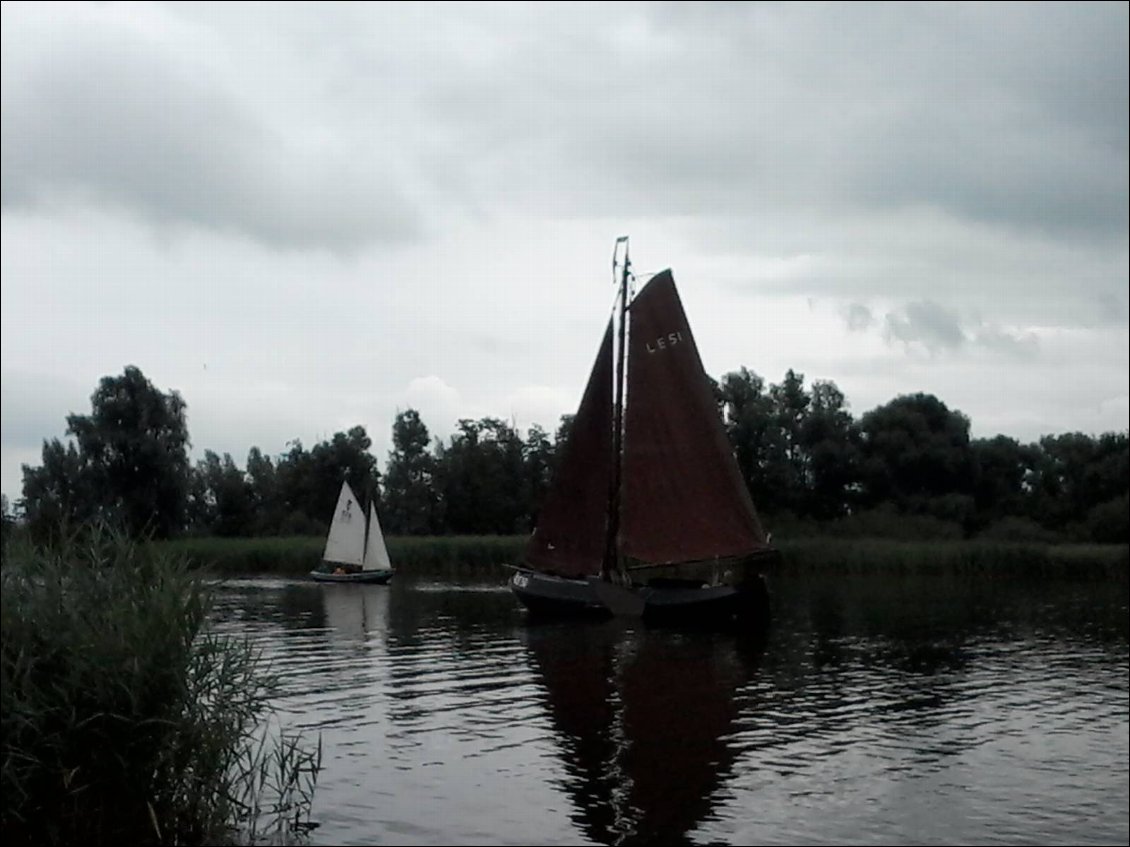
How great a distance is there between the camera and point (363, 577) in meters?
49.0

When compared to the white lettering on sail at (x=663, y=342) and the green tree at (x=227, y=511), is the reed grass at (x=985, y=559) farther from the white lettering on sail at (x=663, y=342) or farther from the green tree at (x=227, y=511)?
the green tree at (x=227, y=511)

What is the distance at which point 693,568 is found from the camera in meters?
36.3

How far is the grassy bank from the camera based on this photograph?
1903 inches

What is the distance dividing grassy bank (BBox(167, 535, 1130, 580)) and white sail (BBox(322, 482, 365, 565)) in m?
4.27

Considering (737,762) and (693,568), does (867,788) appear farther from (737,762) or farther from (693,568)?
(693,568)

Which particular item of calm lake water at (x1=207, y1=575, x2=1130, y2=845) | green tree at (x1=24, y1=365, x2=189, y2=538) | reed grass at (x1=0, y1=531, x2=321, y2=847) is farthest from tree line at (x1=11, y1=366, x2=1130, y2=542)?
reed grass at (x1=0, y1=531, x2=321, y2=847)

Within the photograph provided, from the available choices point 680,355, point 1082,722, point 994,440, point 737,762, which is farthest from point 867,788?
point 994,440

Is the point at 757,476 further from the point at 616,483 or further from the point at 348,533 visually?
the point at 616,483

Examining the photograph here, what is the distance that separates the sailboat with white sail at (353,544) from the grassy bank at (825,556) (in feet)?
12.6

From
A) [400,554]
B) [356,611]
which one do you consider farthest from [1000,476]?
[356,611]

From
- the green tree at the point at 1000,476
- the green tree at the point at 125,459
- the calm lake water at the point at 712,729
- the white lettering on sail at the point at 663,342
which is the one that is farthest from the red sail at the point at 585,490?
the green tree at the point at 1000,476

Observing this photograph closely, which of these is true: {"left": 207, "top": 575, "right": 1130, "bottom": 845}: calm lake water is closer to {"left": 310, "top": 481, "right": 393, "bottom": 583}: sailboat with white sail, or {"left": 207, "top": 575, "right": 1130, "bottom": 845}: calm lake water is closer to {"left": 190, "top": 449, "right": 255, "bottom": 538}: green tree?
{"left": 310, "top": 481, "right": 393, "bottom": 583}: sailboat with white sail

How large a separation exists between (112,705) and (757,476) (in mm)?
59142

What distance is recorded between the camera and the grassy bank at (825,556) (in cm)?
4834
